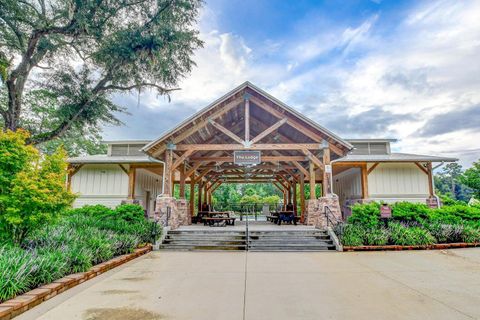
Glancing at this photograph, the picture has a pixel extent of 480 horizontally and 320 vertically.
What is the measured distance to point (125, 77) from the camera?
11.9m

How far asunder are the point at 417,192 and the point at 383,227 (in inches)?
270

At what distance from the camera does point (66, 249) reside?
5.28 m

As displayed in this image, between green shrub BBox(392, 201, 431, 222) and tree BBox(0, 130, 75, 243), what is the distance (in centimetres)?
1015

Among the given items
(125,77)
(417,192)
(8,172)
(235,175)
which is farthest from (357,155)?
(8,172)

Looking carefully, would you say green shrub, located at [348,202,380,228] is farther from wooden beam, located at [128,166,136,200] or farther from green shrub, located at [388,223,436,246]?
wooden beam, located at [128,166,136,200]

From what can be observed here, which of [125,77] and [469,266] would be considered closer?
[469,266]

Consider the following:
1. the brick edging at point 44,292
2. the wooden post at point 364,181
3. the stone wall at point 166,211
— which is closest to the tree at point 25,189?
the brick edging at point 44,292

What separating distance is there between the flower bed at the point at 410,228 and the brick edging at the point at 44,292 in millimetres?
6914

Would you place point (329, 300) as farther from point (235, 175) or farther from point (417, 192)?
point (235, 175)

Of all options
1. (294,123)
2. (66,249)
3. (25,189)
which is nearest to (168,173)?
(294,123)

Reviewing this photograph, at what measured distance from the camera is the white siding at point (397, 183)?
46.6 feet

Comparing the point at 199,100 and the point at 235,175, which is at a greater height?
the point at 199,100

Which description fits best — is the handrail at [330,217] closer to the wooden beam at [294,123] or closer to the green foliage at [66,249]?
the wooden beam at [294,123]

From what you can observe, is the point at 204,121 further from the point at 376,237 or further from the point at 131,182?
the point at 376,237
